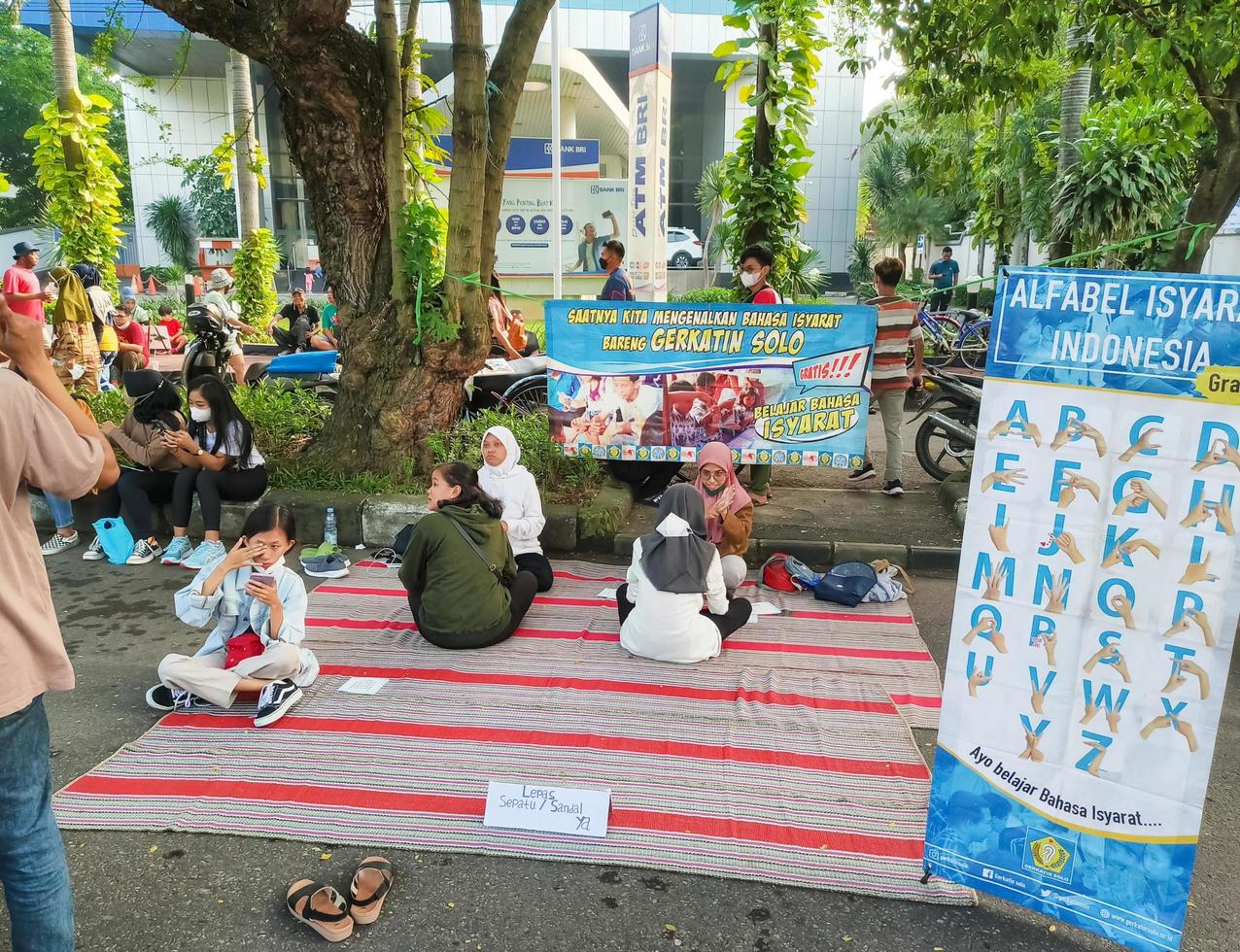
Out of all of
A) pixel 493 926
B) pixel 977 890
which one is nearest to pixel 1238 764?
pixel 977 890

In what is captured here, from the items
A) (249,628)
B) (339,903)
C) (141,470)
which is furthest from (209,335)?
(339,903)

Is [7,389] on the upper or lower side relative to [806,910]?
upper

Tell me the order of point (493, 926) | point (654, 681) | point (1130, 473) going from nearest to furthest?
point (1130, 473) < point (493, 926) < point (654, 681)

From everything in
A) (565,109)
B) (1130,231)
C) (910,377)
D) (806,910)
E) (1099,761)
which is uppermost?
(565,109)

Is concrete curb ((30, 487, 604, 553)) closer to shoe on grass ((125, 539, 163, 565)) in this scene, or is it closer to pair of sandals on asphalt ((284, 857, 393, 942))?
shoe on grass ((125, 539, 163, 565))

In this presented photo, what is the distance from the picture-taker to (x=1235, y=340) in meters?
2.24

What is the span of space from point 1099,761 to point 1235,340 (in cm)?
120

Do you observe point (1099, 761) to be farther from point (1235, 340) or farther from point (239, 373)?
point (239, 373)

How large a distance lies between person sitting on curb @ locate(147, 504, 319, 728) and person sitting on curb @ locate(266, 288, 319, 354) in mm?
8885

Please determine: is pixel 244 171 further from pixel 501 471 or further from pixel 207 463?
pixel 501 471

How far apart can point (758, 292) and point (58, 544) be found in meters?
5.51

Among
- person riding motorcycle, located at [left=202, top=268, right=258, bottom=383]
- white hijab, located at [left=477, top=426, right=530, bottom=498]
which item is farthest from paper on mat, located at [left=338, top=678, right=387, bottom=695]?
person riding motorcycle, located at [left=202, top=268, right=258, bottom=383]

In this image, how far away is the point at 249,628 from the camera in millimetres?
4184

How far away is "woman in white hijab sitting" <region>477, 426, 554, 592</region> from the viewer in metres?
5.58
